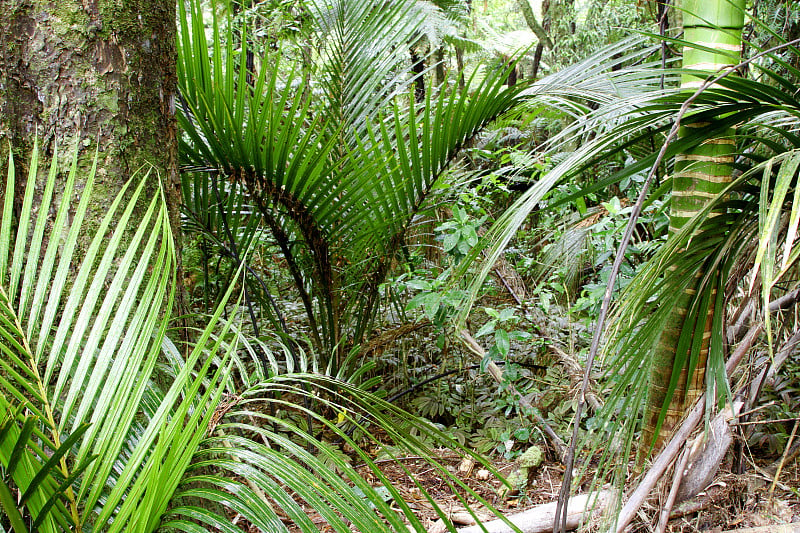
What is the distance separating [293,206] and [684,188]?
3.10ft

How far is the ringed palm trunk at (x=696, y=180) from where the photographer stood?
1.02 metres

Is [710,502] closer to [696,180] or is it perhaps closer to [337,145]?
[696,180]

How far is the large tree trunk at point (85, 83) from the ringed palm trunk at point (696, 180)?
3.15 ft

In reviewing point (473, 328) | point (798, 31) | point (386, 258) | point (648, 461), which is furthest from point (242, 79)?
point (798, 31)

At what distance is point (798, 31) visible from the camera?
6.72 ft

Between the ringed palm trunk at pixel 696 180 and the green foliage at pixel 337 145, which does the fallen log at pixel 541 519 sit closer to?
the ringed palm trunk at pixel 696 180

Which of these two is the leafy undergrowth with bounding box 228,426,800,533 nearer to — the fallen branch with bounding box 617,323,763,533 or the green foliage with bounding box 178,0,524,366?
the fallen branch with bounding box 617,323,763,533

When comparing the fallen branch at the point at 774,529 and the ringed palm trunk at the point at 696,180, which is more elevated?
the ringed palm trunk at the point at 696,180

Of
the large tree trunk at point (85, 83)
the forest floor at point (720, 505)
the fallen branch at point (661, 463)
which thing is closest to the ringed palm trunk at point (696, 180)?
the fallen branch at point (661, 463)

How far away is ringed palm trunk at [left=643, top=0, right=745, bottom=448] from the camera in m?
1.02

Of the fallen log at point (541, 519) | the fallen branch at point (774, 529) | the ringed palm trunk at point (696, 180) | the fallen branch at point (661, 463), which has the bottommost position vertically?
the fallen log at point (541, 519)

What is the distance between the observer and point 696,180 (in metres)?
1.10

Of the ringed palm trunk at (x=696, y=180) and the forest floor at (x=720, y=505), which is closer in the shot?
the ringed palm trunk at (x=696, y=180)

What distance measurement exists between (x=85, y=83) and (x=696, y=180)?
1.13 metres
